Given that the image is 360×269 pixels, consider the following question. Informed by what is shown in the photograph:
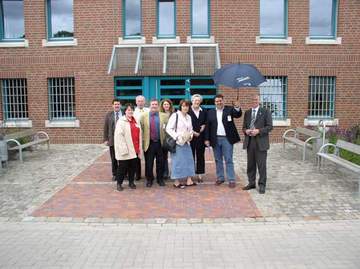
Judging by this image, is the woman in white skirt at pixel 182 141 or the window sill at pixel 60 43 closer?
the woman in white skirt at pixel 182 141

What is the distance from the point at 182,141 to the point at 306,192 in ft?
8.64

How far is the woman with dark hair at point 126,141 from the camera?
8117mm

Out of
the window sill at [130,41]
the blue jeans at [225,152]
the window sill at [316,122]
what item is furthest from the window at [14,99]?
the window sill at [316,122]

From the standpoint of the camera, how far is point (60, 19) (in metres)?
15.7

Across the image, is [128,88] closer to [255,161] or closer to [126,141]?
[126,141]

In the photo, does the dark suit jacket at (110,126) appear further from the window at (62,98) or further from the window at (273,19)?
the window at (273,19)

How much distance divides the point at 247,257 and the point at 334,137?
8732 mm

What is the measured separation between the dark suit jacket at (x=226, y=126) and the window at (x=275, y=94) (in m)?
7.56

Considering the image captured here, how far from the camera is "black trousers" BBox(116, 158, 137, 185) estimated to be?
27.1 ft

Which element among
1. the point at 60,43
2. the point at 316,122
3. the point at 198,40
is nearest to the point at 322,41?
the point at 316,122

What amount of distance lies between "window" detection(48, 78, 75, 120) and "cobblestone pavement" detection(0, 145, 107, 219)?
5.77 feet

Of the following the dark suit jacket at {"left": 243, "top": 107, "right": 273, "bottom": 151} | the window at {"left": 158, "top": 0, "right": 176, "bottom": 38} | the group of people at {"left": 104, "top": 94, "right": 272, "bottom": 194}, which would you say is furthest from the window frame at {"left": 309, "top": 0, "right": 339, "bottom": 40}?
the dark suit jacket at {"left": 243, "top": 107, "right": 273, "bottom": 151}

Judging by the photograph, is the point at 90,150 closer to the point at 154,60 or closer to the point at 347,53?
the point at 154,60

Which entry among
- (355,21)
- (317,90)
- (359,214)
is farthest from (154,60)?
(359,214)
